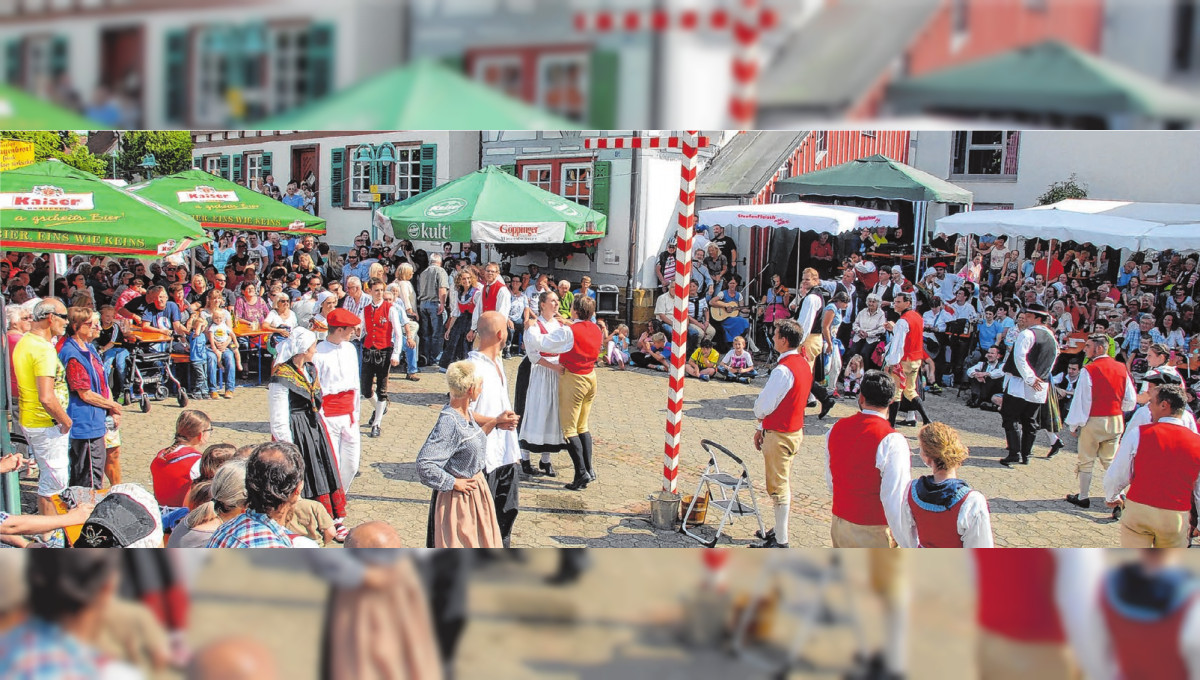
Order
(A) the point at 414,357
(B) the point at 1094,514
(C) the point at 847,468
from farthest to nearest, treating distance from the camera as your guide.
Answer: (A) the point at 414,357
(B) the point at 1094,514
(C) the point at 847,468

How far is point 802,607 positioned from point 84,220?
26.0ft

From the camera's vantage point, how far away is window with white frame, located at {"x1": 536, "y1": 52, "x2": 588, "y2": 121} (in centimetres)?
109

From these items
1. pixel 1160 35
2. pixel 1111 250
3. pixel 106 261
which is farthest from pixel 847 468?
pixel 106 261

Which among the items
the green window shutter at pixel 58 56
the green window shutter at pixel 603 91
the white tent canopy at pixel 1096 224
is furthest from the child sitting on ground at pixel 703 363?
the green window shutter at pixel 58 56

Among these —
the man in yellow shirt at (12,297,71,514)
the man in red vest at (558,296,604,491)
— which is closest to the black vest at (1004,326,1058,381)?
the man in red vest at (558,296,604,491)

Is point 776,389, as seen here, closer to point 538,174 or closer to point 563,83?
point 538,174

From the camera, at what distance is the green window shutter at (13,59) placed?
3.68 feet

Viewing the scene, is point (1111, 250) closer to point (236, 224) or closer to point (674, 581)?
point (236, 224)

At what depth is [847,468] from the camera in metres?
4.79

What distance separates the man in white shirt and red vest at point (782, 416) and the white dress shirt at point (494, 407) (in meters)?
1.65

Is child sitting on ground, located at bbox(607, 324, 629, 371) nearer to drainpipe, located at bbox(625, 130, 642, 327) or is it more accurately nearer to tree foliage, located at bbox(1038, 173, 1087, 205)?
drainpipe, located at bbox(625, 130, 642, 327)

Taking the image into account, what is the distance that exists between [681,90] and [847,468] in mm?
4004

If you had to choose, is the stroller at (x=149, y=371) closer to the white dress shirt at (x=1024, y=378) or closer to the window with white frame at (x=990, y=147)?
the window with white frame at (x=990, y=147)

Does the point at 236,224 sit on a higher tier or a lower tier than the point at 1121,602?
higher
